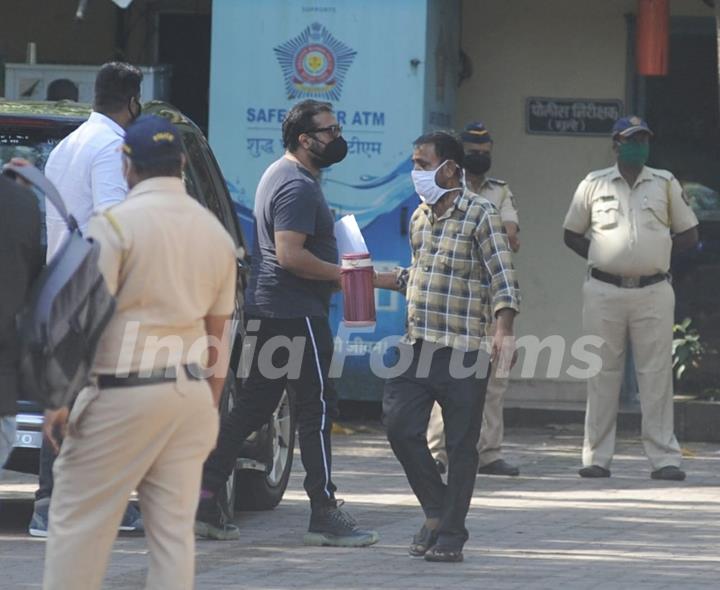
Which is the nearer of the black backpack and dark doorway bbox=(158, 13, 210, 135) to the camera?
the black backpack

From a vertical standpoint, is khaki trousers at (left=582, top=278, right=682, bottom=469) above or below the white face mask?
below

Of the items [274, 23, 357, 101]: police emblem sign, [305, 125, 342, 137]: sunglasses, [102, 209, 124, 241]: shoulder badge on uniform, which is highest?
[274, 23, 357, 101]: police emblem sign

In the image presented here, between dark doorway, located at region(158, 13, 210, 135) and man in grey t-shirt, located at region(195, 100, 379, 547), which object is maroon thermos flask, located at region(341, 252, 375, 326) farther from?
dark doorway, located at region(158, 13, 210, 135)

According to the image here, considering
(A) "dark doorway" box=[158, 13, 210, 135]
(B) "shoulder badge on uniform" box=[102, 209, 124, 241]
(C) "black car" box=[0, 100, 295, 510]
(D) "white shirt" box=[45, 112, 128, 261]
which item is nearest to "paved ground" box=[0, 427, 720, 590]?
(C) "black car" box=[0, 100, 295, 510]

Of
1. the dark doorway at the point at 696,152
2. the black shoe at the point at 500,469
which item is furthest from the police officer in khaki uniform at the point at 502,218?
the dark doorway at the point at 696,152

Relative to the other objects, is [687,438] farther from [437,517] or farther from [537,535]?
[437,517]

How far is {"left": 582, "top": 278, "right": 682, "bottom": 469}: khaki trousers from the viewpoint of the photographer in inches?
434

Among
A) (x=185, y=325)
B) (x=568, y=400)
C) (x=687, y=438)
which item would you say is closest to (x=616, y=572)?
(x=185, y=325)

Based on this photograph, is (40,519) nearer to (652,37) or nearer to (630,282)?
(630,282)

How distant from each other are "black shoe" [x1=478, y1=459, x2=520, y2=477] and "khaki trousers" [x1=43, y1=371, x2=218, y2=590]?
5870 millimetres

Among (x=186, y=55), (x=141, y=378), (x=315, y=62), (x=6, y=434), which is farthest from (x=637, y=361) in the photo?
(x=141, y=378)

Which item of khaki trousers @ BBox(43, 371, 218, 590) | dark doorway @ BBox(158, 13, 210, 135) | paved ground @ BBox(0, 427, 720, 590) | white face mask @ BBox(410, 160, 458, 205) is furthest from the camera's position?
dark doorway @ BBox(158, 13, 210, 135)

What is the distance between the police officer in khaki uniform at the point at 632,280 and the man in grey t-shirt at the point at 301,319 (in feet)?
9.52

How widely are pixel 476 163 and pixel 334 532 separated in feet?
10.9
